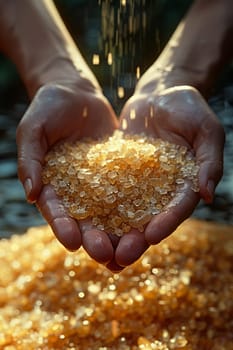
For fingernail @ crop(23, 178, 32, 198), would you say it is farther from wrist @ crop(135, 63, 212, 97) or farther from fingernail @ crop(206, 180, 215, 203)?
wrist @ crop(135, 63, 212, 97)

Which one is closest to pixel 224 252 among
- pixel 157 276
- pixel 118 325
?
pixel 157 276

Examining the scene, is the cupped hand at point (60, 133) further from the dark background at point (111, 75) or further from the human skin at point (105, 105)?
the dark background at point (111, 75)

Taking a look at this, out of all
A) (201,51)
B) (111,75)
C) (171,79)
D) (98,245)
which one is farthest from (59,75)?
(111,75)

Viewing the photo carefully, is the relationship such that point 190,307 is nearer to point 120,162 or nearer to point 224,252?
point 224,252

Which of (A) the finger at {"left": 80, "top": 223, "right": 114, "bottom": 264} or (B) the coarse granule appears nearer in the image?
(A) the finger at {"left": 80, "top": 223, "right": 114, "bottom": 264}

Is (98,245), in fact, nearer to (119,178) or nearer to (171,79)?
(119,178)

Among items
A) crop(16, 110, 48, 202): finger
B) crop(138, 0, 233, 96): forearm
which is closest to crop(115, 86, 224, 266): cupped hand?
crop(138, 0, 233, 96): forearm

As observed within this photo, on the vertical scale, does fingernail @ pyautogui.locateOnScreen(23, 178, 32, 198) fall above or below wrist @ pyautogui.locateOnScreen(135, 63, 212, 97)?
above
